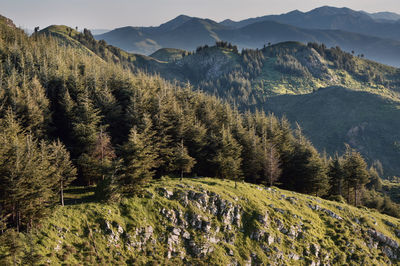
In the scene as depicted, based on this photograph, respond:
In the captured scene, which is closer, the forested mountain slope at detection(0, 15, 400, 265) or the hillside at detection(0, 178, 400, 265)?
the forested mountain slope at detection(0, 15, 400, 265)

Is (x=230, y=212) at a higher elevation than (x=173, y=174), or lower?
lower

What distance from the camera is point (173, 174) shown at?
59156mm

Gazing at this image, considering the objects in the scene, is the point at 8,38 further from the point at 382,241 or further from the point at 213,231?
the point at 382,241

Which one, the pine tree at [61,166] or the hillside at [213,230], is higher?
the pine tree at [61,166]

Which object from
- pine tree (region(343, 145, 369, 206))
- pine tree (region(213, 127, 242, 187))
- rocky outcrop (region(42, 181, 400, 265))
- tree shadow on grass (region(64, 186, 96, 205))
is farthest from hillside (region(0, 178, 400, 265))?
pine tree (region(343, 145, 369, 206))

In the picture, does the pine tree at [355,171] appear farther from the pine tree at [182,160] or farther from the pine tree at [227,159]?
the pine tree at [182,160]

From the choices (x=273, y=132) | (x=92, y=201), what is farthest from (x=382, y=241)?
(x=92, y=201)

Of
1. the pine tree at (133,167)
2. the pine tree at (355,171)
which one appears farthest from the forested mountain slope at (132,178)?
the pine tree at (355,171)

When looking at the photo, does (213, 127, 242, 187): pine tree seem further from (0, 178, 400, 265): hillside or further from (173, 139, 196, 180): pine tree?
(173, 139, 196, 180): pine tree

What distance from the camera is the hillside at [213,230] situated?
34750 millimetres

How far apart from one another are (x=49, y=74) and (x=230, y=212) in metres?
58.2

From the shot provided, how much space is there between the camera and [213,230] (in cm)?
4409

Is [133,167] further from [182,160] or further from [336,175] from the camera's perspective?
[336,175]

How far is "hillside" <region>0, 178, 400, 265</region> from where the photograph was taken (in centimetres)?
3475
